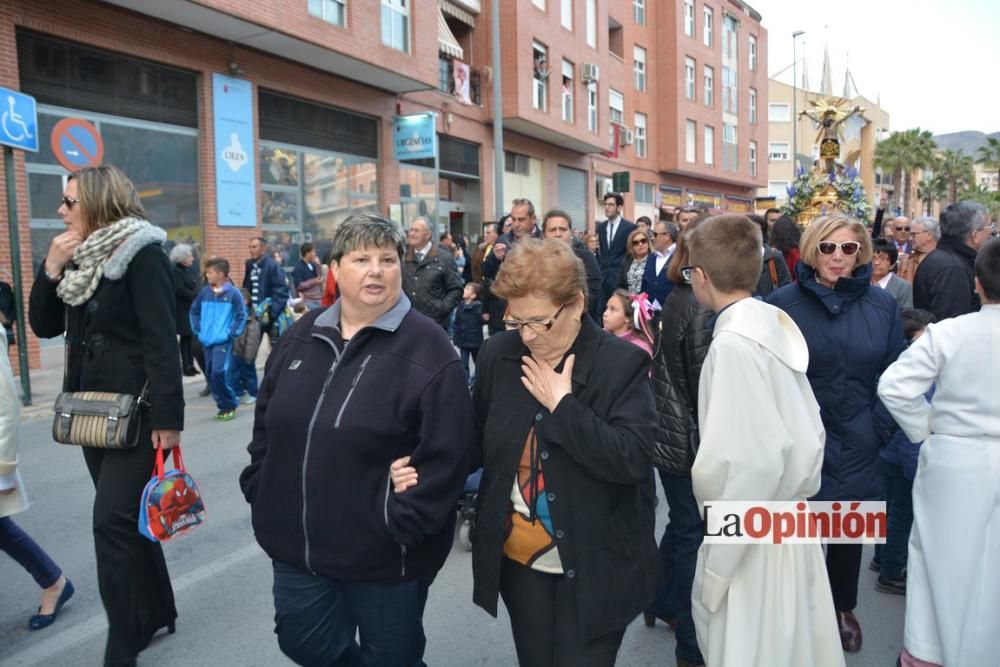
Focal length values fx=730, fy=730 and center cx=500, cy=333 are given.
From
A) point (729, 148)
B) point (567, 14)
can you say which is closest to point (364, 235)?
point (567, 14)

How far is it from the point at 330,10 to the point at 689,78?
79.6ft

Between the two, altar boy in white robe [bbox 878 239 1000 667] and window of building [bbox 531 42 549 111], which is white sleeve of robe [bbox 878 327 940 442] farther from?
window of building [bbox 531 42 549 111]

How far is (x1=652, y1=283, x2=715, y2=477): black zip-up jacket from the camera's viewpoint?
306 cm

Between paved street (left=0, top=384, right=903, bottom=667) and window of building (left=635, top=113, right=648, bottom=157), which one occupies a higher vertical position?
window of building (left=635, top=113, right=648, bottom=157)

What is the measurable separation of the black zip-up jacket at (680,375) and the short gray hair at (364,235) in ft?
4.29

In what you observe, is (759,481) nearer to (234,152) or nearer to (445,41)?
(234,152)

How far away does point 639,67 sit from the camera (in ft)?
110

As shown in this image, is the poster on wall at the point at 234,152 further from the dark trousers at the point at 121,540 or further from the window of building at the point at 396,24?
the dark trousers at the point at 121,540

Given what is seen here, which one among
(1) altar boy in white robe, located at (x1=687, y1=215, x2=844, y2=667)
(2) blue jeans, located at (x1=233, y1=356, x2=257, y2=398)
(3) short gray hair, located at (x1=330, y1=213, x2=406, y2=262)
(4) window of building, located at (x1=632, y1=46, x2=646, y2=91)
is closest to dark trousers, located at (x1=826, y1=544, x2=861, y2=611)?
(1) altar boy in white robe, located at (x1=687, y1=215, x2=844, y2=667)

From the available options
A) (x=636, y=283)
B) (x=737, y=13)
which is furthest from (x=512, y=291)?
(x=737, y=13)

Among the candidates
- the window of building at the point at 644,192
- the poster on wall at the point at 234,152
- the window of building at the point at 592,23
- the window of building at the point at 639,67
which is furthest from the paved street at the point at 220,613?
the window of building at the point at 639,67

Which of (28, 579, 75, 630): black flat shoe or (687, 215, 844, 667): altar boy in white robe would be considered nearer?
(687, 215, 844, 667): altar boy in white robe

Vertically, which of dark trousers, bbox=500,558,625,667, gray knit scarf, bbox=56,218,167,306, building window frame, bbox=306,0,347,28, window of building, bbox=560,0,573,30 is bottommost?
dark trousers, bbox=500,558,625,667

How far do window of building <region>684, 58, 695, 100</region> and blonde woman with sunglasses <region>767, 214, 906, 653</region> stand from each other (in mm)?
34065
